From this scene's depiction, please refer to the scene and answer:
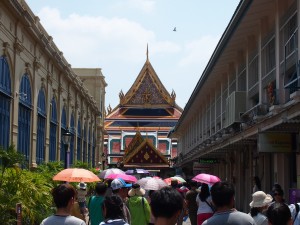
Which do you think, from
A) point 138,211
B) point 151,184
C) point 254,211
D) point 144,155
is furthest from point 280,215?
point 144,155

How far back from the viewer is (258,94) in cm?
2012

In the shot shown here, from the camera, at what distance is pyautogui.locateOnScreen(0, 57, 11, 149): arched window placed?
913 inches

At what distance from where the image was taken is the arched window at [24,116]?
26672 millimetres

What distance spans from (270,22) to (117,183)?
900 cm

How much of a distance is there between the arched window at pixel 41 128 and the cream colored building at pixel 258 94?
7.72m

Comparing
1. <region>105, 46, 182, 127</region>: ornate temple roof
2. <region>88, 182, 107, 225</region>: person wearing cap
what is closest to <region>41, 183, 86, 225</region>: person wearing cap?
<region>88, 182, 107, 225</region>: person wearing cap

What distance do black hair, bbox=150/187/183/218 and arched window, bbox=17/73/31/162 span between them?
21.5 meters

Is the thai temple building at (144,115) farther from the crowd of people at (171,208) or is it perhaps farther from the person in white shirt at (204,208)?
the crowd of people at (171,208)

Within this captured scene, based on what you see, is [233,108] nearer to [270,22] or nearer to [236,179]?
[270,22]

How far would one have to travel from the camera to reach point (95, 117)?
60250 millimetres

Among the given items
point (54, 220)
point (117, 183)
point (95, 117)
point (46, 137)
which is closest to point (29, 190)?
point (117, 183)

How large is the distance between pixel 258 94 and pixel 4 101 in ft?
30.9

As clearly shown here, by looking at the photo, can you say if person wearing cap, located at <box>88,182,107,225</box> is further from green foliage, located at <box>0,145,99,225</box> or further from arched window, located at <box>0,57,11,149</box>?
arched window, located at <box>0,57,11,149</box>

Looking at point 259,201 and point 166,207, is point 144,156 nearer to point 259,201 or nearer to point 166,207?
point 259,201
